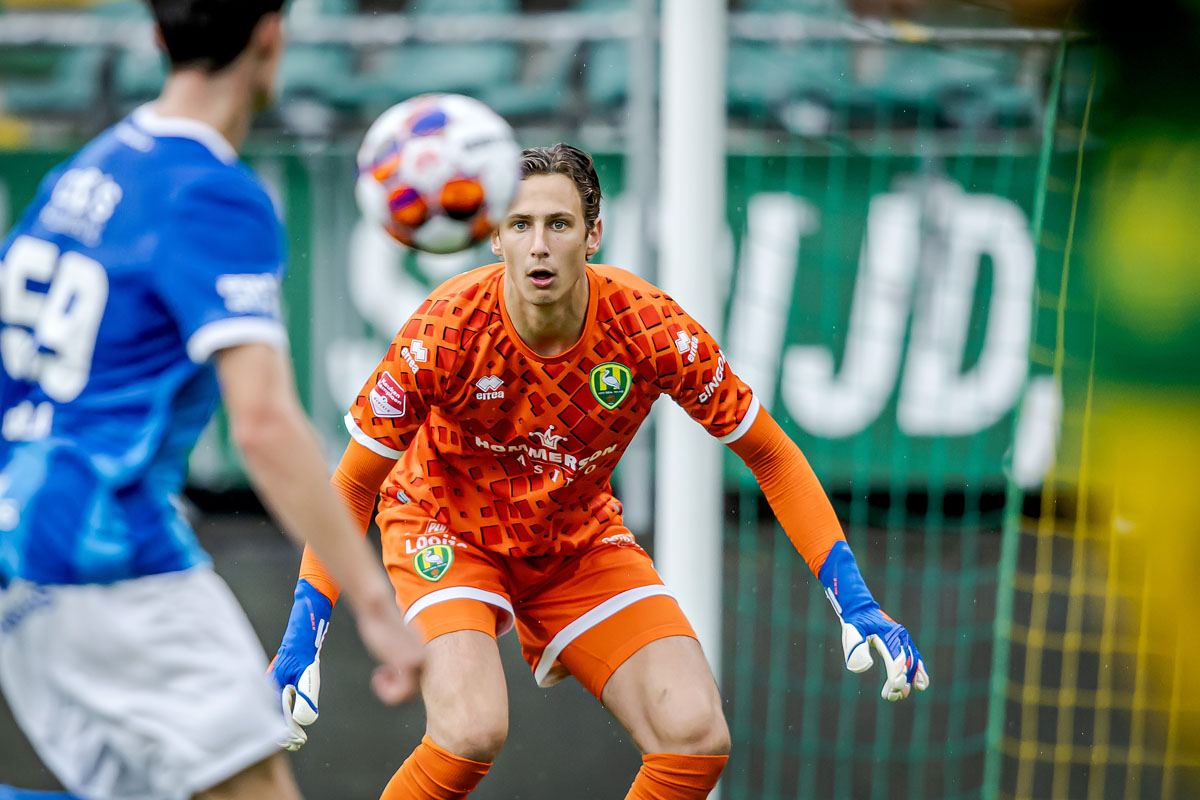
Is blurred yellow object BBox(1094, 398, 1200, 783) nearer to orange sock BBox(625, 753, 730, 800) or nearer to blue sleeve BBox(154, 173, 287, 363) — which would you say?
orange sock BBox(625, 753, 730, 800)

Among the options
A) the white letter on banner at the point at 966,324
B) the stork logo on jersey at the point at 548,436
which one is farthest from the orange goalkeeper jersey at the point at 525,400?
the white letter on banner at the point at 966,324

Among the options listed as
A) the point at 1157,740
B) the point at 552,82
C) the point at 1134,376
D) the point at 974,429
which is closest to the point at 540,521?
the point at 1134,376

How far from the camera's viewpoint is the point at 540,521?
355cm

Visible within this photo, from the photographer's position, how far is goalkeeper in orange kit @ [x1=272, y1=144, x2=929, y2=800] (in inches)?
130

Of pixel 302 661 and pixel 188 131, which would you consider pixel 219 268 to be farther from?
pixel 302 661

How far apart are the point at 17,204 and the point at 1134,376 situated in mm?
6954

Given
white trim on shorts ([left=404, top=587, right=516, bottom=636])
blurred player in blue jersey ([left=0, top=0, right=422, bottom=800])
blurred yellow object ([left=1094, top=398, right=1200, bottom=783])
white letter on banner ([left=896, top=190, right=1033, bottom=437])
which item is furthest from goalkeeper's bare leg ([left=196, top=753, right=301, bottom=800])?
white letter on banner ([left=896, top=190, right=1033, bottom=437])

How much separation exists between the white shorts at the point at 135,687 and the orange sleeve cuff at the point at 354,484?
1.33 m

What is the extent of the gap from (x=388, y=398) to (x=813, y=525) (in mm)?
1205

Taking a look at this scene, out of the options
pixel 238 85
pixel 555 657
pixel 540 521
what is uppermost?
pixel 238 85

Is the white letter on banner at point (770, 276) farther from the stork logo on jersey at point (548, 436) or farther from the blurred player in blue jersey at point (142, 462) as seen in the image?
the blurred player in blue jersey at point (142, 462)

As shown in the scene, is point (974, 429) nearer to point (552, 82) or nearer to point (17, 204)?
point (552, 82)

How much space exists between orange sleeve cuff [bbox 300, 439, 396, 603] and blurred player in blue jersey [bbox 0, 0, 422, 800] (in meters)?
1.30

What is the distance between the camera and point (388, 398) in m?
3.36
